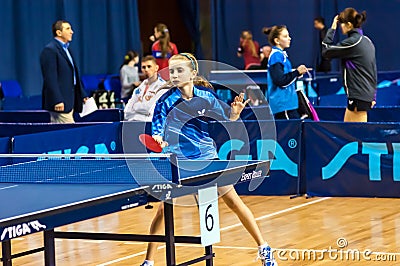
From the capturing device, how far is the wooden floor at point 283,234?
632 centimetres

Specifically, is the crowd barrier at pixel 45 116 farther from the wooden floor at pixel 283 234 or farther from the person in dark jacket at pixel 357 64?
the person in dark jacket at pixel 357 64

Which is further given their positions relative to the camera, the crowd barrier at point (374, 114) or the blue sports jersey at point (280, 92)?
the crowd barrier at point (374, 114)

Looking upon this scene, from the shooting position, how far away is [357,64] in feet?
28.5

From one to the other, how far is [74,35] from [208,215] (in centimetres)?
1228

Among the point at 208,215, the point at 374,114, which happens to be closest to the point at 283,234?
the point at 208,215

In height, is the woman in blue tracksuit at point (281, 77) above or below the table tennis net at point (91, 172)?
above

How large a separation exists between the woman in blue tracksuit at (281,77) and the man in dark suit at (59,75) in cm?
198

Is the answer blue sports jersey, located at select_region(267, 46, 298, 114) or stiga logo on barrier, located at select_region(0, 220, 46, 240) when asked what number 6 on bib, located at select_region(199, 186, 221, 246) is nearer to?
stiga logo on barrier, located at select_region(0, 220, 46, 240)

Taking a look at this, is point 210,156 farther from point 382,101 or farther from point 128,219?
point 382,101

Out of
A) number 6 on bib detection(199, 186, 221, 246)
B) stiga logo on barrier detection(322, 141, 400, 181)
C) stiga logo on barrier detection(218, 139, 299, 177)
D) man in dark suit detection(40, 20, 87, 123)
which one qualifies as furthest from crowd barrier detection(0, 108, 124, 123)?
number 6 on bib detection(199, 186, 221, 246)

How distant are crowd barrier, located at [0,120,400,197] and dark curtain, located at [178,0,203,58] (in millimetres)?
10422

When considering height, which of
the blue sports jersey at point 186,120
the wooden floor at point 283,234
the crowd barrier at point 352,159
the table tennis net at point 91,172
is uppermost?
the blue sports jersey at point 186,120

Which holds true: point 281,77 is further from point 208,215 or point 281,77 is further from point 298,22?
point 298,22

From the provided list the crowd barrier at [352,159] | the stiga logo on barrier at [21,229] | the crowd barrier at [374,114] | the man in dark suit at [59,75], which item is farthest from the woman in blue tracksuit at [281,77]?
the stiga logo on barrier at [21,229]
